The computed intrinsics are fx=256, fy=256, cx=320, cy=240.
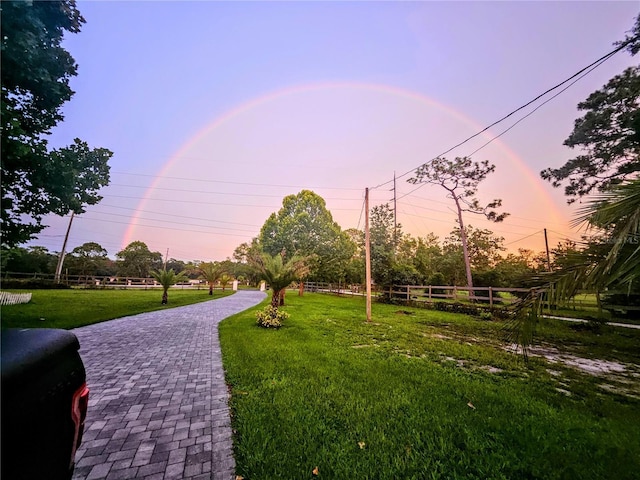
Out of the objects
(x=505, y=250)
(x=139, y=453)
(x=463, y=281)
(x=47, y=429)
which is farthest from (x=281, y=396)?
(x=505, y=250)

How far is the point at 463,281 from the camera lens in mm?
33875

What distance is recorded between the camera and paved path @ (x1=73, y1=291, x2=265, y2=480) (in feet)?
8.44

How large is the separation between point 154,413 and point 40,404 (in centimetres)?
323

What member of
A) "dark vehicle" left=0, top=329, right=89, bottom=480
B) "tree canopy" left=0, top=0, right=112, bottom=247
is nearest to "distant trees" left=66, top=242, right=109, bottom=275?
"tree canopy" left=0, top=0, right=112, bottom=247

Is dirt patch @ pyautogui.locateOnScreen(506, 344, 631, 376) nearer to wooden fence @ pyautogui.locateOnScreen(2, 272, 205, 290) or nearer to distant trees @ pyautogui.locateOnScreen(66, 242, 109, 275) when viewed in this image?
wooden fence @ pyautogui.locateOnScreen(2, 272, 205, 290)

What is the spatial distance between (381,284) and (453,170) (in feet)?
38.5

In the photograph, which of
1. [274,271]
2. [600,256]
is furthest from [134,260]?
[600,256]

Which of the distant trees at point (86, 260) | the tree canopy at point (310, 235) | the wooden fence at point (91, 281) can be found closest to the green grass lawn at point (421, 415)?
the tree canopy at point (310, 235)

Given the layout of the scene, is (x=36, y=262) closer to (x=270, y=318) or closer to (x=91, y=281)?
(x=91, y=281)

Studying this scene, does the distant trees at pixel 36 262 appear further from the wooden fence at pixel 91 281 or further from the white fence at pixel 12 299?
the white fence at pixel 12 299

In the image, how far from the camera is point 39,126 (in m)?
7.61

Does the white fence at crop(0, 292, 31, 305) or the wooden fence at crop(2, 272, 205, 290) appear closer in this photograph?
the white fence at crop(0, 292, 31, 305)

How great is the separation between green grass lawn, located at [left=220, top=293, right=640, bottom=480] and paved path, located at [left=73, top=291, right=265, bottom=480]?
30 cm

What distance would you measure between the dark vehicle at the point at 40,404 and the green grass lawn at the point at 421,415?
192 cm
